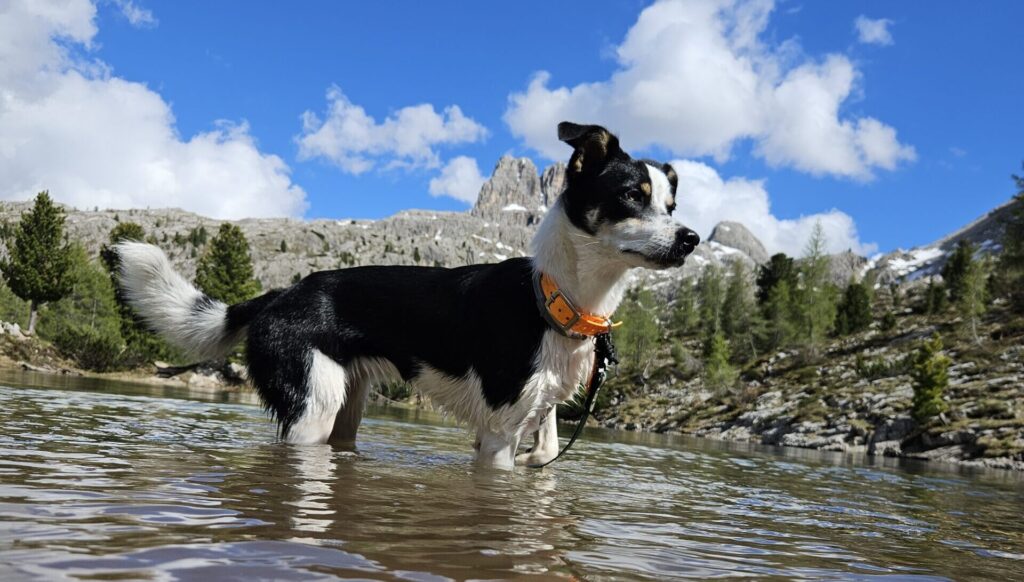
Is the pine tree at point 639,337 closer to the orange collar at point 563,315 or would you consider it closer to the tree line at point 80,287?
the tree line at point 80,287

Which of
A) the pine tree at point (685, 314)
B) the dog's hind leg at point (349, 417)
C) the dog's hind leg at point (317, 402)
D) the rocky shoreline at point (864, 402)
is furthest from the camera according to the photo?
the pine tree at point (685, 314)

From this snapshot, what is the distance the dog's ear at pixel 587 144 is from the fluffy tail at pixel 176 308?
147 inches

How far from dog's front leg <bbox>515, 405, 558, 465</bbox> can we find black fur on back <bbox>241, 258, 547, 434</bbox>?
1026 millimetres

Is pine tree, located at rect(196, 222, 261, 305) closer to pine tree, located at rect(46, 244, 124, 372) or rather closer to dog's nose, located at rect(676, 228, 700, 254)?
pine tree, located at rect(46, 244, 124, 372)

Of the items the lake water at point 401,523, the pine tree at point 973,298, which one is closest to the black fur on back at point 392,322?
the lake water at point 401,523

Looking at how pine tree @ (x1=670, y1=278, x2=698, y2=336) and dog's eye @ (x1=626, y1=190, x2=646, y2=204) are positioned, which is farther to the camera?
pine tree @ (x1=670, y1=278, x2=698, y2=336)

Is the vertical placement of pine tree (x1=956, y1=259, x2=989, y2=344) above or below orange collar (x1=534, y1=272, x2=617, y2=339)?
above

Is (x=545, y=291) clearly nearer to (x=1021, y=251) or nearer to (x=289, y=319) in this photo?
(x=289, y=319)

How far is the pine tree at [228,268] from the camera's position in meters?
70.3

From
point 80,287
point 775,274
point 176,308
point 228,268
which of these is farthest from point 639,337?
point 176,308

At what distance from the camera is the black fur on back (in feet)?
21.1

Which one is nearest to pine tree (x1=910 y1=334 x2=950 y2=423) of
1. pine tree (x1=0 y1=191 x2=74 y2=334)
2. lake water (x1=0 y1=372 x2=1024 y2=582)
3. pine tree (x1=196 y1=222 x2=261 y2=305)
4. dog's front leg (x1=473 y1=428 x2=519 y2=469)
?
lake water (x1=0 y1=372 x2=1024 y2=582)

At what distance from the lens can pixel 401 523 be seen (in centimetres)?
342

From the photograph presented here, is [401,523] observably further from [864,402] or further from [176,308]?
[864,402]
